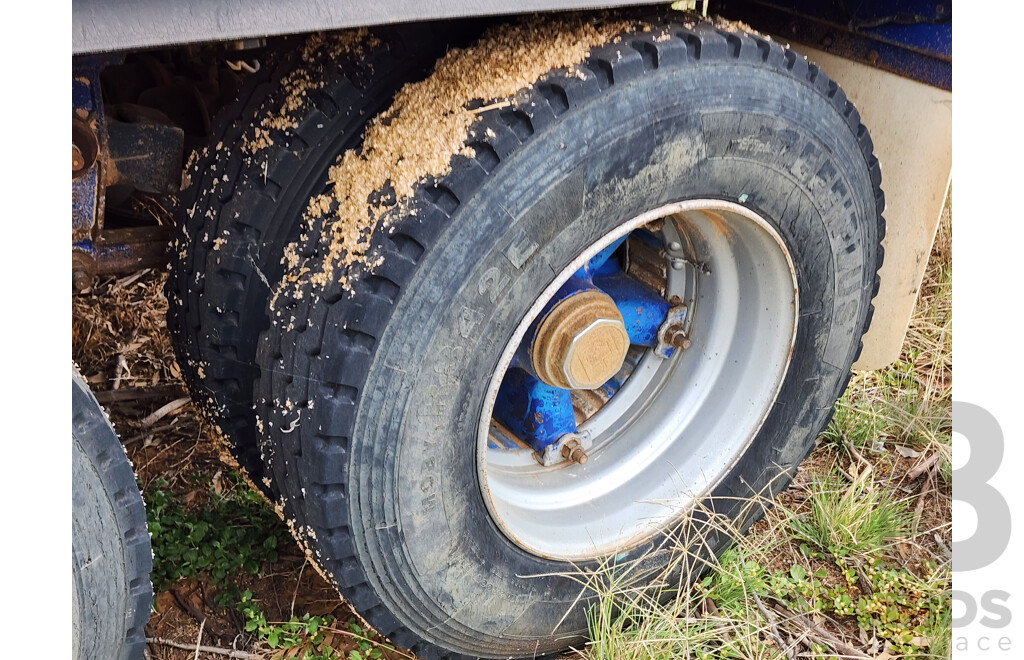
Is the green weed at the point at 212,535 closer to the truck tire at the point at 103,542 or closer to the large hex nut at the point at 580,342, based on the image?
the truck tire at the point at 103,542

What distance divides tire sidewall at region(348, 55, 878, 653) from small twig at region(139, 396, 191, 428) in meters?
1.21

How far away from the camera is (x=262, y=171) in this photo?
1727 mm

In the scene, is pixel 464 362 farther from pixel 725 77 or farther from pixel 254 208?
pixel 725 77

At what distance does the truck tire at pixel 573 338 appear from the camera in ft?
4.69

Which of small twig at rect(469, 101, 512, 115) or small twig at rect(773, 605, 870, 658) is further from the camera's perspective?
small twig at rect(773, 605, 870, 658)

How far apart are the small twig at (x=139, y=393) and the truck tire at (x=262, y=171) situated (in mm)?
781

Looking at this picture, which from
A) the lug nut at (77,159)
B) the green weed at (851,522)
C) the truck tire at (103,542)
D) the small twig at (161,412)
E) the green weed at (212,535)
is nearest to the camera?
the truck tire at (103,542)

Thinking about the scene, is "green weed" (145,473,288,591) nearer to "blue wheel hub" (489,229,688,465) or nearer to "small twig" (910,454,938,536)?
"blue wheel hub" (489,229,688,465)

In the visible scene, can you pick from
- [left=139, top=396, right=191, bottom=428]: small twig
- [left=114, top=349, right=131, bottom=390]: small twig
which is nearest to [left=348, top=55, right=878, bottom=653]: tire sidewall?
[left=139, top=396, right=191, bottom=428]: small twig

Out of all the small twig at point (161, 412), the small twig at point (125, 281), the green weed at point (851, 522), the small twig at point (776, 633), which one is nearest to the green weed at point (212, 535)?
the small twig at point (161, 412)

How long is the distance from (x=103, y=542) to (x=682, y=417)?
123 centimetres

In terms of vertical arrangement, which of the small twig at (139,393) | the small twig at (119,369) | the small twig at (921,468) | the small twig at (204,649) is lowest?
the small twig at (204,649)

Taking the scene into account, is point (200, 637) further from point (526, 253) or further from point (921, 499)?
point (921, 499)

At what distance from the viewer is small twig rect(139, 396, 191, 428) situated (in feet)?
8.34
